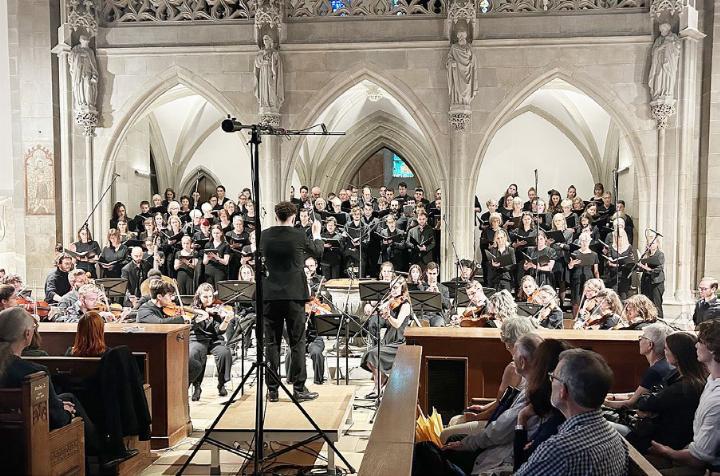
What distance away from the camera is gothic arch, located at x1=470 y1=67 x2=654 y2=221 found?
11.2 meters

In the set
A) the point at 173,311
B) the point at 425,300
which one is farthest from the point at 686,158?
the point at 173,311

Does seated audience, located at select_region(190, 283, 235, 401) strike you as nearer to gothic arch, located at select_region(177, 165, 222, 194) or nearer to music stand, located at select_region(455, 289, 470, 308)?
music stand, located at select_region(455, 289, 470, 308)

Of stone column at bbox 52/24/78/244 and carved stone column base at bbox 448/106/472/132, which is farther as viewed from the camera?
stone column at bbox 52/24/78/244

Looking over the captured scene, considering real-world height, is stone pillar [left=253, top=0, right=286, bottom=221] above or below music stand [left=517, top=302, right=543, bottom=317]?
above

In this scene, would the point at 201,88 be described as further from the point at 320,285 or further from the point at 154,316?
the point at 154,316

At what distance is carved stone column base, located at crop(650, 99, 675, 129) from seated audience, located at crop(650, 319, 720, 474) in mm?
8410

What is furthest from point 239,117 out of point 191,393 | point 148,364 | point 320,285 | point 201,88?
point 148,364

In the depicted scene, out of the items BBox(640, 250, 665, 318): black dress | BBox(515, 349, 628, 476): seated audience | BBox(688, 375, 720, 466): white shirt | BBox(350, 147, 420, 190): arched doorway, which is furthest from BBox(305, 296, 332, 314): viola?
BBox(350, 147, 420, 190): arched doorway

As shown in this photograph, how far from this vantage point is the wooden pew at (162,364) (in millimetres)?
5422

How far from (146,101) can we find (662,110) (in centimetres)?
895

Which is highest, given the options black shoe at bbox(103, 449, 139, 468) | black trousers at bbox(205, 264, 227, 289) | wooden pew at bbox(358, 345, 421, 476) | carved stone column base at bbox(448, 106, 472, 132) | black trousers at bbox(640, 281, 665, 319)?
carved stone column base at bbox(448, 106, 472, 132)

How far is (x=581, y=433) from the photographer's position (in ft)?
7.94

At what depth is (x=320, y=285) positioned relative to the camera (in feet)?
28.1

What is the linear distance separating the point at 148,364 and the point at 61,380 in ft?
2.88
